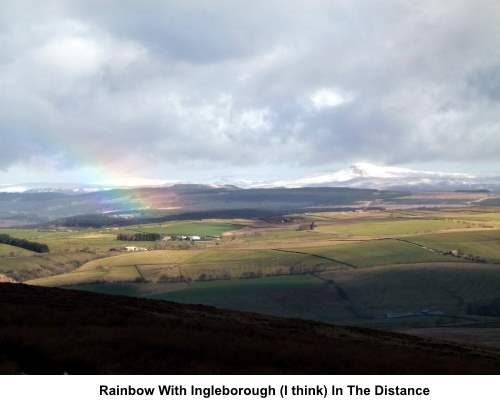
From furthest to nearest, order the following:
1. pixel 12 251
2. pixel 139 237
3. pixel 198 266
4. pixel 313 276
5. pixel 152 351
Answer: pixel 139 237, pixel 12 251, pixel 198 266, pixel 313 276, pixel 152 351

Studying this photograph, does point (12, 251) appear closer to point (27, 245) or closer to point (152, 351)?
point (27, 245)

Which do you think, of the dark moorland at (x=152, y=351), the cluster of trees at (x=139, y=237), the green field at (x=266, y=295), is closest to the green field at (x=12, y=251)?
the cluster of trees at (x=139, y=237)

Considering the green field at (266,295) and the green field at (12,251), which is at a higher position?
the green field at (12,251)

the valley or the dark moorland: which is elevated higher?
the dark moorland

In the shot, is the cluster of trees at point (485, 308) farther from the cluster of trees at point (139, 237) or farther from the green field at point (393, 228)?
the cluster of trees at point (139, 237)

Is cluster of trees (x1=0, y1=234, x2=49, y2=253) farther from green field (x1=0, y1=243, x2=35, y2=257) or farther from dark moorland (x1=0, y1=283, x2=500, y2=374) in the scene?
dark moorland (x1=0, y1=283, x2=500, y2=374)

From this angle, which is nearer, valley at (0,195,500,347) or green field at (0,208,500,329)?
valley at (0,195,500,347)

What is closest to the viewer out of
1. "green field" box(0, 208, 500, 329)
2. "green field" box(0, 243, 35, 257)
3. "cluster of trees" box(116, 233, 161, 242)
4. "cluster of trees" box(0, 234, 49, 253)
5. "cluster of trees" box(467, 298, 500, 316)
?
"cluster of trees" box(467, 298, 500, 316)

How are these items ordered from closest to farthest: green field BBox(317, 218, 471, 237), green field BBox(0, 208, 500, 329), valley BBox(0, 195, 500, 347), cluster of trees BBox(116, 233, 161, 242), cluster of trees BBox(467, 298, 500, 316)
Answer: cluster of trees BBox(467, 298, 500, 316)
valley BBox(0, 195, 500, 347)
green field BBox(0, 208, 500, 329)
green field BBox(317, 218, 471, 237)
cluster of trees BBox(116, 233, 161, 242)

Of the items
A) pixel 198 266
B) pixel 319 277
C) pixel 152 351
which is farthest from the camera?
pixel 198 266

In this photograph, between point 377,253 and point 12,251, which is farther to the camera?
point 12,251

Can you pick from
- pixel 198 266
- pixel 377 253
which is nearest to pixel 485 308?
pixel 377 253

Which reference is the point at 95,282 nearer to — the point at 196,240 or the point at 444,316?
the point at 444,316

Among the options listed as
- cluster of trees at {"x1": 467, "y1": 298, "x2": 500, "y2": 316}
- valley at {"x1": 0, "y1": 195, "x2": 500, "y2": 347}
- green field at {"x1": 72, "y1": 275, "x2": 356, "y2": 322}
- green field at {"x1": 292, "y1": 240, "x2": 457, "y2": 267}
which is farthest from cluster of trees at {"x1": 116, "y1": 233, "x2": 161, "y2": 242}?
cluster of trees at {"x1": 467, "y1": 298, "x2": 500, "y2": 316}
